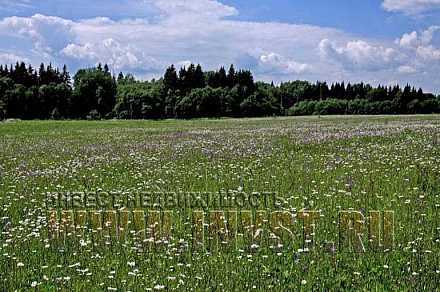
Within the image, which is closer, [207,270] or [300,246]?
[207,270]

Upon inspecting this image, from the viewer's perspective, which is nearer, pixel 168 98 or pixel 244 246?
pixel 244 246

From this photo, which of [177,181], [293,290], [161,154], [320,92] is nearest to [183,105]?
[320,92]

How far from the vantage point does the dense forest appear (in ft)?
391

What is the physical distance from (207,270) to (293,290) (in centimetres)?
121

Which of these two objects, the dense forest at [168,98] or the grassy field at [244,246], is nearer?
the grassy field at [244,246]

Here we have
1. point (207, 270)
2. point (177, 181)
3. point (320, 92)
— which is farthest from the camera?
point (320, 92)

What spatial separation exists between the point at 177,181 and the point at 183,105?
10560cm

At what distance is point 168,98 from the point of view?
397 feet

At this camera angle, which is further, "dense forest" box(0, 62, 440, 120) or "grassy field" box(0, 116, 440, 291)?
"dense forest" box(0, 62, 440, 120)

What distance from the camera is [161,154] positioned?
20438 millimetres

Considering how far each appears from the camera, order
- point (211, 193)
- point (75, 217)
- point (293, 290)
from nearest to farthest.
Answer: point (293, 290) → point (75, 217) → point (211, 193)

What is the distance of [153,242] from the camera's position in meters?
7.77

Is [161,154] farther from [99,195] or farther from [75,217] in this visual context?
[75,217]

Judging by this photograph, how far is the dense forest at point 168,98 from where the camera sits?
11906 cm
